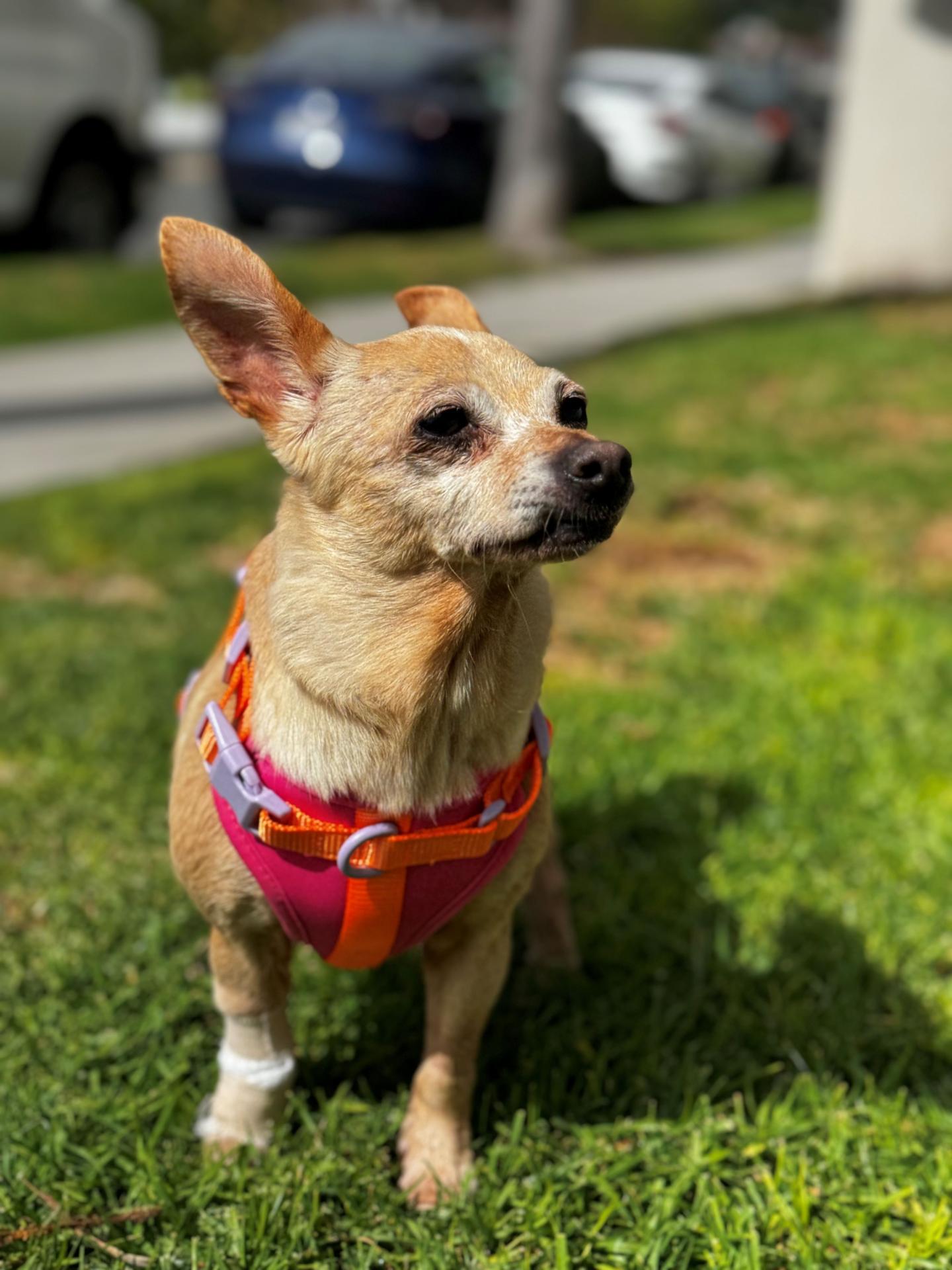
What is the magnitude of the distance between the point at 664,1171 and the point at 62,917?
144cm

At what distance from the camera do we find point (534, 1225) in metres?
2.17

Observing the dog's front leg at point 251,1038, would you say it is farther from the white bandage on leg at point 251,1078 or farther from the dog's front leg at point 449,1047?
the dog's front leg at point 449,1047

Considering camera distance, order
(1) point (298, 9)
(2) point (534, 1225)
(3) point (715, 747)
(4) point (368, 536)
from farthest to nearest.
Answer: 1. (1) point (298, 9)
2. (3) point (715, 747)
3. (2) point (534, 1225)
4. (4) point (368, 536)

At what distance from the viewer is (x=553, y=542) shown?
1850mm

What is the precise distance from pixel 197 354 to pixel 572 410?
610 cm

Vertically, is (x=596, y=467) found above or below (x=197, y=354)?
above

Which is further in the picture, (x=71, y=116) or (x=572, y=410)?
(x=71, y=116)

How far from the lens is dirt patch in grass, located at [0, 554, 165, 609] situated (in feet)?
15.5

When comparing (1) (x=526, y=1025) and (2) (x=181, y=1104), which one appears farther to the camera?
(1) (x=526, y=1025)

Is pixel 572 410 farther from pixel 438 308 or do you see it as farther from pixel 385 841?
pixel 385 841

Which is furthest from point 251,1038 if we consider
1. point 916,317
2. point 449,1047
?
point 916,317

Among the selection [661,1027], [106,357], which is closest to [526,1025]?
[661,1027]

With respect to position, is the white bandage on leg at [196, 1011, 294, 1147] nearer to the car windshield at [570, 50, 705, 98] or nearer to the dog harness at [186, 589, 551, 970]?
the dog harness at [186, 589, 551, 970]

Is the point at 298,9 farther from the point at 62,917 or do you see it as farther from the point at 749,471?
the point at 62,917
